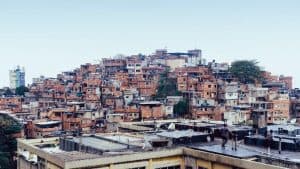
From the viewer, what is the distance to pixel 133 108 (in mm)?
76812

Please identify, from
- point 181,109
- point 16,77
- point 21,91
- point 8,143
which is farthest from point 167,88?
point 16,77

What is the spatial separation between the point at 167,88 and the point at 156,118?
19.5 metres

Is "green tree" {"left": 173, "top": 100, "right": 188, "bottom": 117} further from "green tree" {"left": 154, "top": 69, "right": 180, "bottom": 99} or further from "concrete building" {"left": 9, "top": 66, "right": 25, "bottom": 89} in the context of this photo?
"concrete building" {"left": 9, "top": 66, "right": 25, "bottom": 89}

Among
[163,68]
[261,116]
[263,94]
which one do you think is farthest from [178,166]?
[163,68]

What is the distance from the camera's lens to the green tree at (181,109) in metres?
79.0

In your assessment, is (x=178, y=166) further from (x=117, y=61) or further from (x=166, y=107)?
(x=117, y=61)

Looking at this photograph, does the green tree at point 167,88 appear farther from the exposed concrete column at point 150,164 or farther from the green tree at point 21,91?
the exposed concrete column at point 150,164

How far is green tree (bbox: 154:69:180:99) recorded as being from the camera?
3588 inches

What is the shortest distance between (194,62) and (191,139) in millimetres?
105362

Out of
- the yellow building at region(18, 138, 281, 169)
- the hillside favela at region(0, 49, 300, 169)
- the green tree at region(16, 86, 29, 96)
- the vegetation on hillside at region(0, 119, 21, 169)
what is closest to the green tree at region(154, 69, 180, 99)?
the hillside favela at region(0, 49, 300, 169)

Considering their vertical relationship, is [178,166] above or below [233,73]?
below

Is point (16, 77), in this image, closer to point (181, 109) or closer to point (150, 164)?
point (181, 109)

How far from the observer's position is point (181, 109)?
78.9 m

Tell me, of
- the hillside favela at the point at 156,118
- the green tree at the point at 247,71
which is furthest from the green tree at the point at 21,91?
the green tree at the point at 247,71
